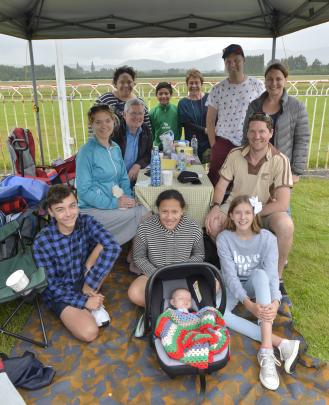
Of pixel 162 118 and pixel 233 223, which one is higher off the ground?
pixel 162 118

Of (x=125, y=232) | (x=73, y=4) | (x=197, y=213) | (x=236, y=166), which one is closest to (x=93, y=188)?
(x=125, y=232)

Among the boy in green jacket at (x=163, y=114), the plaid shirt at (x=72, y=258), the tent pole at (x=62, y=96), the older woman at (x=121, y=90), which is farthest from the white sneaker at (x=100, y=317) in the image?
the tent pole at (x=62, y=96)

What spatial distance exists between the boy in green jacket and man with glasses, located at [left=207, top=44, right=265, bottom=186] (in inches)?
28.7

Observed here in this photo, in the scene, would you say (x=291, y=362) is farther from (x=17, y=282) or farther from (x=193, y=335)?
(x=17, y=282)

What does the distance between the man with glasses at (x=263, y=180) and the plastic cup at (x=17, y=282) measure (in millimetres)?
1492

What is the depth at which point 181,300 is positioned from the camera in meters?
2.24

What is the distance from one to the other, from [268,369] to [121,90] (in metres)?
3.28

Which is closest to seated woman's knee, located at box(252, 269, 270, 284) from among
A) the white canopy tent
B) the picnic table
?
the picnic table

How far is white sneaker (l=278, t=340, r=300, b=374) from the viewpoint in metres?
2.01

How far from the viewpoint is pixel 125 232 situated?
10.1ft

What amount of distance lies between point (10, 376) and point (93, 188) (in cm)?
159

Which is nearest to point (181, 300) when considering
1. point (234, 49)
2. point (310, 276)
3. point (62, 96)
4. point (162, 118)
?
point (310, 276)

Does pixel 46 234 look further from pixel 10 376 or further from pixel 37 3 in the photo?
pixel 37 3

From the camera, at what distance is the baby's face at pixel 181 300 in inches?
87.9
